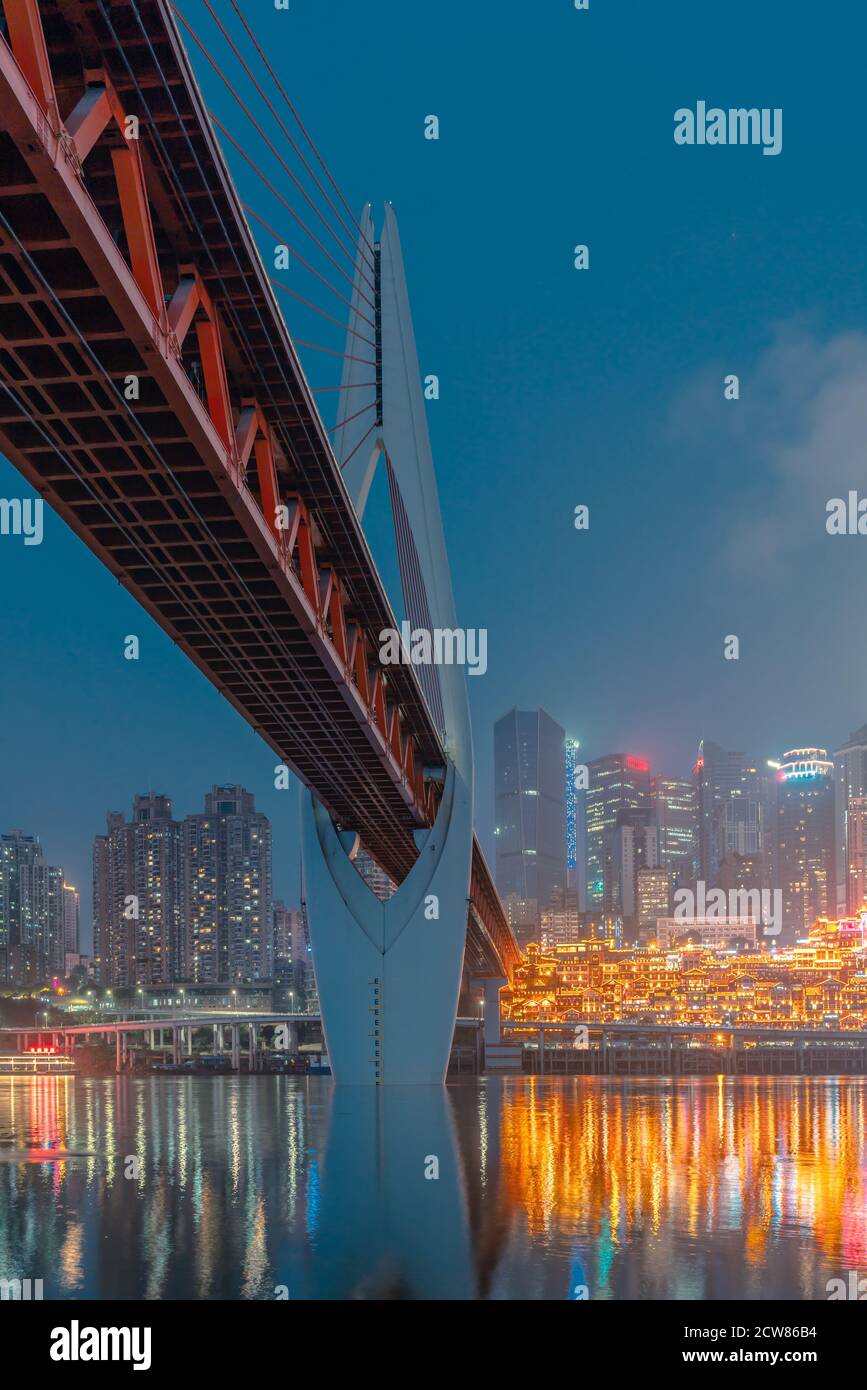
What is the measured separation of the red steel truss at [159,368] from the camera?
51.2 ft

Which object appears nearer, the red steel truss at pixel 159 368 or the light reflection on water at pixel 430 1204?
the red steel truss at pixel 159 368

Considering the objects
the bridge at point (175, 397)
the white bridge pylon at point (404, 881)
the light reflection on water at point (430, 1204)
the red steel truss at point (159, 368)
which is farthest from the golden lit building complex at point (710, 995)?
the red steel truss at point (159, 368)

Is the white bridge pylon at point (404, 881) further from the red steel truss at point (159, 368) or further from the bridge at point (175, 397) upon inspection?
the red steel truss at point (159, 368)

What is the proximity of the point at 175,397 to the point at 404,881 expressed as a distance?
3950 centimetres

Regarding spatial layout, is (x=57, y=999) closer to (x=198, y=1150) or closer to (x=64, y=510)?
(x=198, y=1150)

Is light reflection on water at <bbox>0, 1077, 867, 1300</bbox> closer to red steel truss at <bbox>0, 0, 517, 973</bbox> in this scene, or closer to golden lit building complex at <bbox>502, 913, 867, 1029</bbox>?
red steel truss at <bbox>0, 0, 517, 973</bbox>

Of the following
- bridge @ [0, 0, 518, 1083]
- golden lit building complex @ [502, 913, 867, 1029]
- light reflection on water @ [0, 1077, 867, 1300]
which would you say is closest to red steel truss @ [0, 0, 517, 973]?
bridge @ [0, 0, 518, 1083]

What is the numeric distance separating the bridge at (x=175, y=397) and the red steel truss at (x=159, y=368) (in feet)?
0.11

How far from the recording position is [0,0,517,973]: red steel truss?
15.6 m

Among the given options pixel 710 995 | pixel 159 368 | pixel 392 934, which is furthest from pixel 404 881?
pixel 710 995

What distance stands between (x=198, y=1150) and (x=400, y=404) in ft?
96.5

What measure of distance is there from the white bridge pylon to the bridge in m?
7.48

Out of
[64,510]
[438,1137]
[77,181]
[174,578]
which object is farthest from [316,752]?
[77,181]

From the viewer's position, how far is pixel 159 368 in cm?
1830
